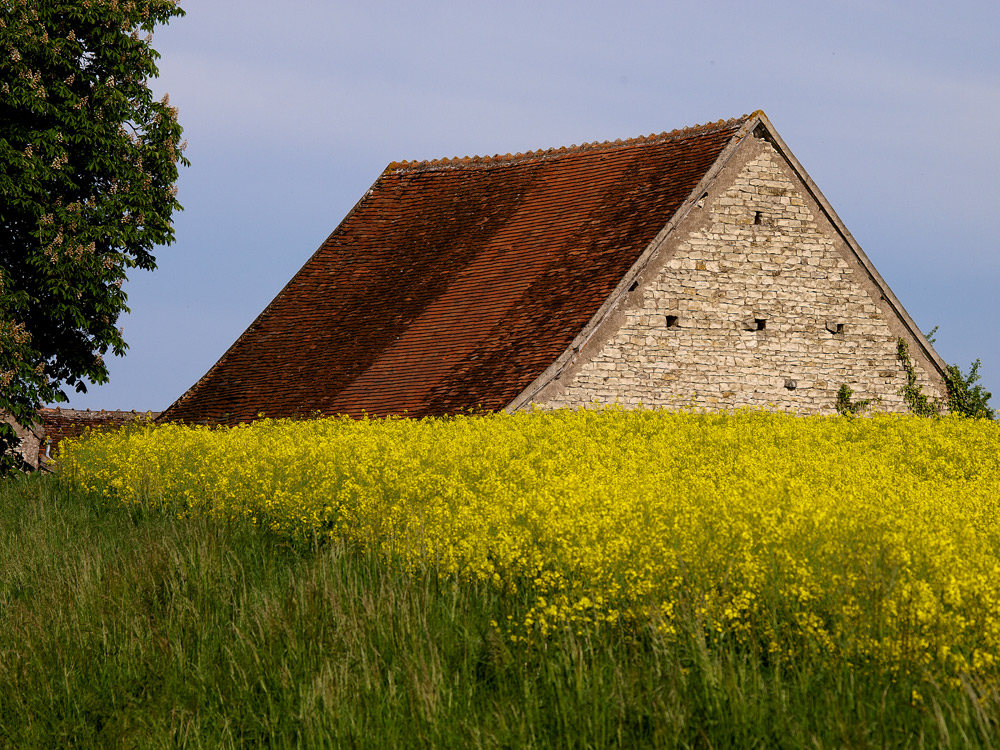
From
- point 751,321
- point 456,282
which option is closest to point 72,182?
point 456,282

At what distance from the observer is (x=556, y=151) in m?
24.6

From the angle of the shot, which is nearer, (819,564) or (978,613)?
(978,613)

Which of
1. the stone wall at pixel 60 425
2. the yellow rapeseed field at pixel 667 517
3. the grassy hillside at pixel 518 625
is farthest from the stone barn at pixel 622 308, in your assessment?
the stone wall at pixel 60 425

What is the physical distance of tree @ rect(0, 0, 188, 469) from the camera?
65.8ft

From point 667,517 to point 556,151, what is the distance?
57.2 feet

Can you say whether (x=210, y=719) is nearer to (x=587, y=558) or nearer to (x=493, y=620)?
(x=493, y=620)

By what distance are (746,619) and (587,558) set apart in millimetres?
1054

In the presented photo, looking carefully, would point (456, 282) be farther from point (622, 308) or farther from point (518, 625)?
point (518, 625)

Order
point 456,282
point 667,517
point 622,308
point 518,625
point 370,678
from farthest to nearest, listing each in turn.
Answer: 1. point 456,282
2. point 622,308
3. point 667,517
4. point 518,625
5. point 370,678

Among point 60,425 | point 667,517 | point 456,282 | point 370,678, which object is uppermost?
point 456,282

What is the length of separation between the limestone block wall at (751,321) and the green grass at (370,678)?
403 inches

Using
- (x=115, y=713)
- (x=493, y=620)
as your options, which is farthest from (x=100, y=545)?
(x=493, y=620)

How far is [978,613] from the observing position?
6.27 meters

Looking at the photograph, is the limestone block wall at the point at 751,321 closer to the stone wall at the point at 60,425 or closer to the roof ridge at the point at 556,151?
the roof ridge at the point at 556,151
